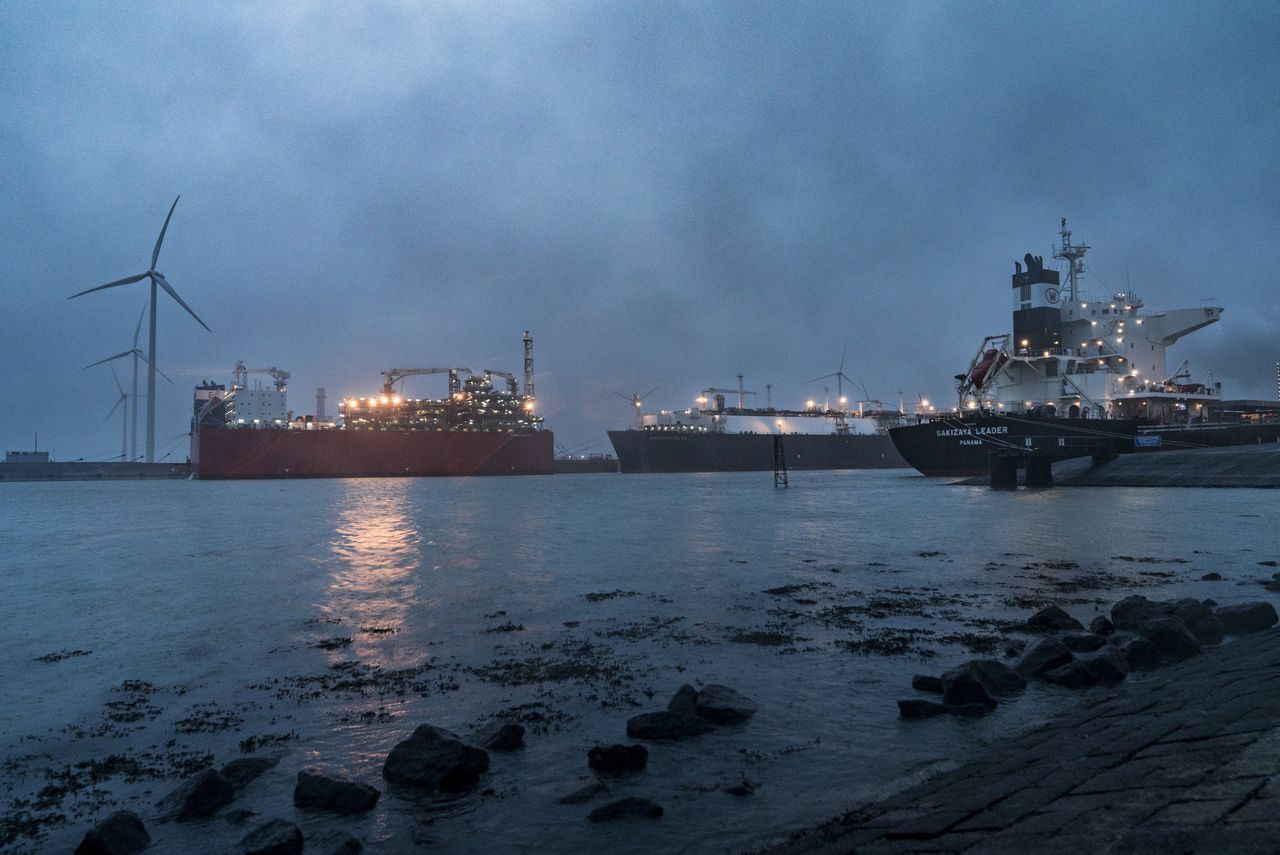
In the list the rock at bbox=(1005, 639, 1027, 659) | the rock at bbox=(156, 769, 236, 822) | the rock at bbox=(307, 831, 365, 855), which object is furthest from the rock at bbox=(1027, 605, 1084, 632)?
the rock at bbox=(156, 769, 236, 822)

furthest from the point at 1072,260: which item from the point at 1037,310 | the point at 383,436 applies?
the point at 383,436

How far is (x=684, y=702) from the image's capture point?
650cm

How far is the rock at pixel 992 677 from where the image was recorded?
21.8 feet

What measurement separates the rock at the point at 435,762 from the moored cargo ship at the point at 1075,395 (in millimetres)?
46167

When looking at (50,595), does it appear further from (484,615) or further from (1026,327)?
(1026,327)

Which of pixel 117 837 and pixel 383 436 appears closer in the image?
pixel 117 837

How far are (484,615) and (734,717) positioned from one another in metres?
6.20

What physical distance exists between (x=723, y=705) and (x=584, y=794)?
1.84 meters

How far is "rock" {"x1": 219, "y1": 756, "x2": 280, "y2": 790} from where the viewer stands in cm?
534

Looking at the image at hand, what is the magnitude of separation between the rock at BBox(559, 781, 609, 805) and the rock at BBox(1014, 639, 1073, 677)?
186 inches

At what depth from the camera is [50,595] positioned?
14461 mm

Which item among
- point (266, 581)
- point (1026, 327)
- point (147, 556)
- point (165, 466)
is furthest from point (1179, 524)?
point (165, 466)

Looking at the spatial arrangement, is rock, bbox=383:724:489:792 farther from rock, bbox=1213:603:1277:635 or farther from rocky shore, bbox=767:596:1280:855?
rock, bbox=1213:603:1277:635

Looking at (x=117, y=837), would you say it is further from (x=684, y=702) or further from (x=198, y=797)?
(x=684, y=702)
